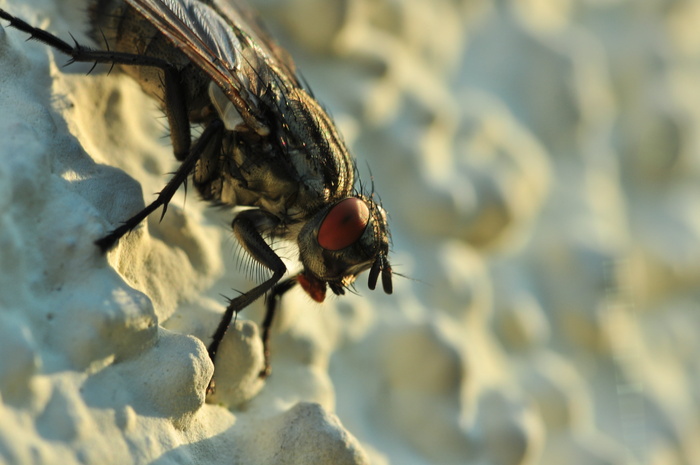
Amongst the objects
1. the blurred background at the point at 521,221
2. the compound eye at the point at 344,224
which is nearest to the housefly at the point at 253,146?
the compound eye at the point at 344,224

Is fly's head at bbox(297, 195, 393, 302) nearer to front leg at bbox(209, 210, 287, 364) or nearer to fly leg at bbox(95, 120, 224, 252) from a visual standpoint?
front leg at bbox(209, 210, 287, 364)

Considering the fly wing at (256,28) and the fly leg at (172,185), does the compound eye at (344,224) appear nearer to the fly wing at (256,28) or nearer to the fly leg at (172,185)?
the fly leg at (172,185)

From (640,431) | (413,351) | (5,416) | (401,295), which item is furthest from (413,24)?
(5,416)

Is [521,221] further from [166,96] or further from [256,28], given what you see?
[166,96]

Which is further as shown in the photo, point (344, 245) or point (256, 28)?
point (256, 28)

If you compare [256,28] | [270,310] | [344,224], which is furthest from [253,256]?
[256,28]

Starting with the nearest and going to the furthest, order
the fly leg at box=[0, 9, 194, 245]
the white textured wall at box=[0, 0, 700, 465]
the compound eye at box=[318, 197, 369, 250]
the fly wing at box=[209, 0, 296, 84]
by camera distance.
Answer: the white textured wall at box=[0, 0, 700, 465]
the fly leg at box=[0, 9, 194, 245]
the compound eye at box=[318, 197, 369, 250]
the fly wing at box=[209, 0, 296, 84]

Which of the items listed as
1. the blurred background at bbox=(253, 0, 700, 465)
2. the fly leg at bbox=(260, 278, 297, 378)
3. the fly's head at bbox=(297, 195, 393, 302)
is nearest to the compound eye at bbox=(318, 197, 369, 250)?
the fly's head at bbox=(297, 195, 393, 302)

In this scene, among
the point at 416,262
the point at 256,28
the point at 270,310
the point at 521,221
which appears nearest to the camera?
the point at 270,310
